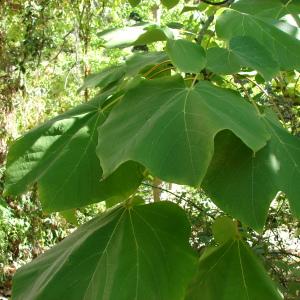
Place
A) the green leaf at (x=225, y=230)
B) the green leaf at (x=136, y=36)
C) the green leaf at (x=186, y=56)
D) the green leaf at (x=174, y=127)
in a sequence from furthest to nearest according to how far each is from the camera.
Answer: the green leaf at (x=225, y=230) → the green leaf at (x=136, y=36) → the green leaf at (x=186, y=56) → the green leaf at (x=174, y=127)

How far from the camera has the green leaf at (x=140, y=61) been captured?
0.98 m

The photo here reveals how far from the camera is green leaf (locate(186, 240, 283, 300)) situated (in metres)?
1.01

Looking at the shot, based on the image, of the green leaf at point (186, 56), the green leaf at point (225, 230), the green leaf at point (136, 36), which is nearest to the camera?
the green leaf at point (186, 56)

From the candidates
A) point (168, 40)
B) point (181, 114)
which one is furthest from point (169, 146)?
point (168, 40)

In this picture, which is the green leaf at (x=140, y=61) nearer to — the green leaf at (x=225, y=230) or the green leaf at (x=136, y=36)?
the green leaf at (x=136, y=36)

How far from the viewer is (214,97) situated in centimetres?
86

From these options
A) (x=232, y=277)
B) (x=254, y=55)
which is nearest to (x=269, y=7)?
(x=254, y=55)

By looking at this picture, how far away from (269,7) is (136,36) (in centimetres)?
41

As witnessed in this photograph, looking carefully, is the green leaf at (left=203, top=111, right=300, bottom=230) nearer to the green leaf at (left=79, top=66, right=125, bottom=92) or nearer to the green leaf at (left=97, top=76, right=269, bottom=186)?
the green leaf at (left=97, top=76, right=269, bottom=186)

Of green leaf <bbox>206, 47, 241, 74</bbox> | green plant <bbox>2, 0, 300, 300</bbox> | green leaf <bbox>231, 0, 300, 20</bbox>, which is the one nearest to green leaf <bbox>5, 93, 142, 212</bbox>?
green plant <bbox>2, 0, 300, 300</bbox>

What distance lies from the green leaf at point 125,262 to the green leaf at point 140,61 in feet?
0.91

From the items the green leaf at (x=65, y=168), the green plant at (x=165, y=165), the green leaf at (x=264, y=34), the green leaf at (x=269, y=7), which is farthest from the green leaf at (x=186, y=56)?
the green leaf at (x=269, y=7)

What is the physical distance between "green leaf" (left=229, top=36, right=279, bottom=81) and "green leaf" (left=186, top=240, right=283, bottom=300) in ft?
1.32

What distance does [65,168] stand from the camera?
969 mm
